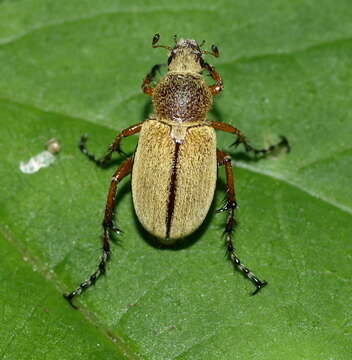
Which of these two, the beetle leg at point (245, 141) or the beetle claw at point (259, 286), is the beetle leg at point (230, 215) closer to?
the beetle claw at point (259, 286)

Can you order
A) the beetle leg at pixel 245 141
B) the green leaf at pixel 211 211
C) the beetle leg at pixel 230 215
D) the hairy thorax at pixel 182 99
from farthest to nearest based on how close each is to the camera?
the beetle leg at pixel 245 141
the hairy thorax at pixel 182 99
the beetle leg at pixel 230 215
the green leaf at pixel 211 211

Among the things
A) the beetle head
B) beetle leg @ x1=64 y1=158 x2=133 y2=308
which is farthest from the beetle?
the beetle head

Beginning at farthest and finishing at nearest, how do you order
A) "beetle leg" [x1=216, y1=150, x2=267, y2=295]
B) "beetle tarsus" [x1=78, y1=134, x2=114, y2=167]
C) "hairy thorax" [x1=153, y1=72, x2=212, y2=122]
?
"beetle tarsus" [x1=78, y1=134, x2=114, y2=167] → "hairy thorax" [x1=153, y1=72, x2=212, y2=122] → "beetle leg" [x1=216, y1=150, x2=267, y2=295]

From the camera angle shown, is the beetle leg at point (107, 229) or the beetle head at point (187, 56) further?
the beetle head at point (187, 56)

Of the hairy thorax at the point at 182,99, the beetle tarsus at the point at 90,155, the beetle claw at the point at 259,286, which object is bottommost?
the beetle claw at the point at 259,286

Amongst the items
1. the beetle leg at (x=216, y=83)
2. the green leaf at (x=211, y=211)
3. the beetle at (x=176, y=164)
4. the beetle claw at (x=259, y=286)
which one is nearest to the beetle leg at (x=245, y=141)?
the beetle at (x=176, y=164)

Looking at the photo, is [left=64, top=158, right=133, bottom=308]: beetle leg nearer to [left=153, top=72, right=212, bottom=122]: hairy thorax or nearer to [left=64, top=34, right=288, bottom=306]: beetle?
[left=64, top=34, right=288, bottom=306]: beetle

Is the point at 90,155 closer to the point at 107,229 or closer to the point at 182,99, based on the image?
the point at 107,229
